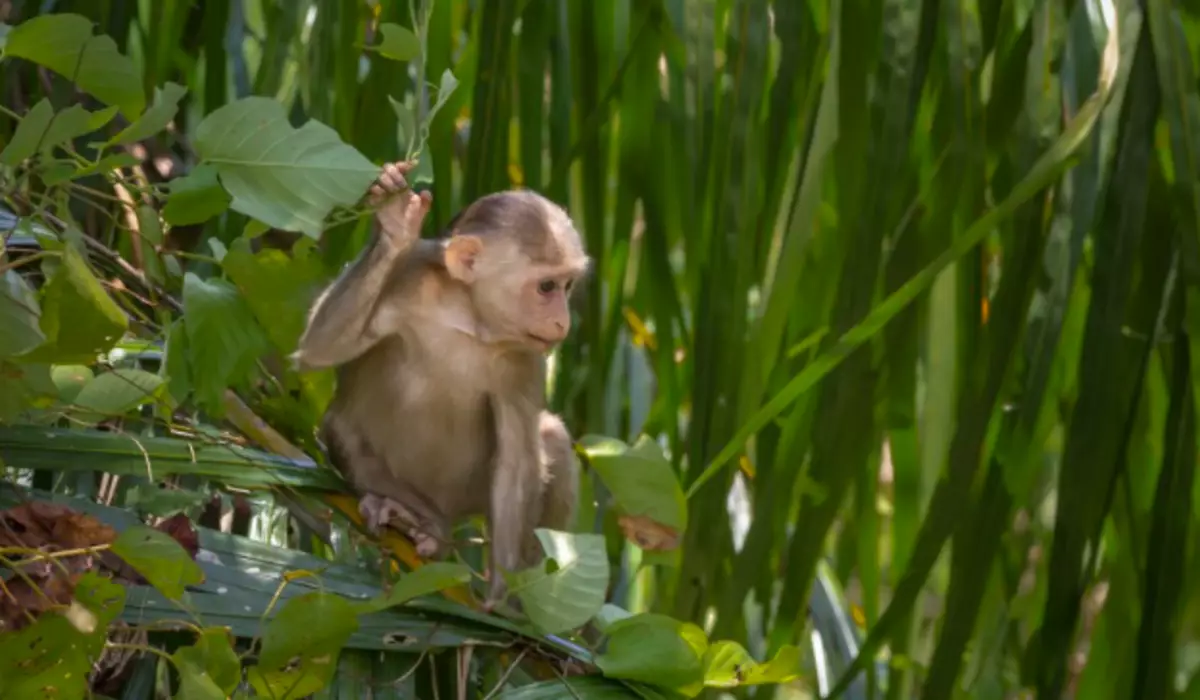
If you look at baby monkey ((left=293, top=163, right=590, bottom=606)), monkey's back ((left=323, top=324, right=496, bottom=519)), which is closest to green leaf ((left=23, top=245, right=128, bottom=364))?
baby monkey ((left=293, top=163, right=590, bottom=606))

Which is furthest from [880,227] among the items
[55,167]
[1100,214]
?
[55,167]

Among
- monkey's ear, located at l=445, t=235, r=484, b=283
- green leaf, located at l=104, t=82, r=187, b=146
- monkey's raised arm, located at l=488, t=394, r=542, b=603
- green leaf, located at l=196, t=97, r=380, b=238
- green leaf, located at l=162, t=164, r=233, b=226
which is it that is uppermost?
green leaf, located at l=104, t=82, r=187, b=146

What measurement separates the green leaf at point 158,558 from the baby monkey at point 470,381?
0.51 metres

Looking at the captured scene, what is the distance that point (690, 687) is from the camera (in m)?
1.02

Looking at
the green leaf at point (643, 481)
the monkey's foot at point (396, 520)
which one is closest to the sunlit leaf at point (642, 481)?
the green leaf at point (643, 481)

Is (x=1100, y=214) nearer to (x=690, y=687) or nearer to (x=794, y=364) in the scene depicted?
(x=794, y=364)

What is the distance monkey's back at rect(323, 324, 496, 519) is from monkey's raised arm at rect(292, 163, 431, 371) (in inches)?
4.3

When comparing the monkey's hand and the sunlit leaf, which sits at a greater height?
the monkey's hand

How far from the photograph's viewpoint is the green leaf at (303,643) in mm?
852

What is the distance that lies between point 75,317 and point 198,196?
20 cm

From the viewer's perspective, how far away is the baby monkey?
56.2 inches

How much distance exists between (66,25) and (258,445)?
42cm

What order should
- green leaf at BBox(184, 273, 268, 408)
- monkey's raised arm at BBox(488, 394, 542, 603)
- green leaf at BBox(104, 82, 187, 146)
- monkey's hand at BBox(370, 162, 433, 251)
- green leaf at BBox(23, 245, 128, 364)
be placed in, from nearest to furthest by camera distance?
green leaf at BBox(23, 245, 128, 364) < green leaf at BBox(104, 82, 187, 146) < green leaf at BBox(184, 273, 268, 408) < monkey's hand at BBox(370, 162, 433, 251) < monkey's raised arm at BBox(488, 394, 542, 603)

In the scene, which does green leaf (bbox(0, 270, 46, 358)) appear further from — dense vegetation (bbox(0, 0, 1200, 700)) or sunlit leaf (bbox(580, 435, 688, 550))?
sunlit leaf (bbox(580, 435, 688, 550))
